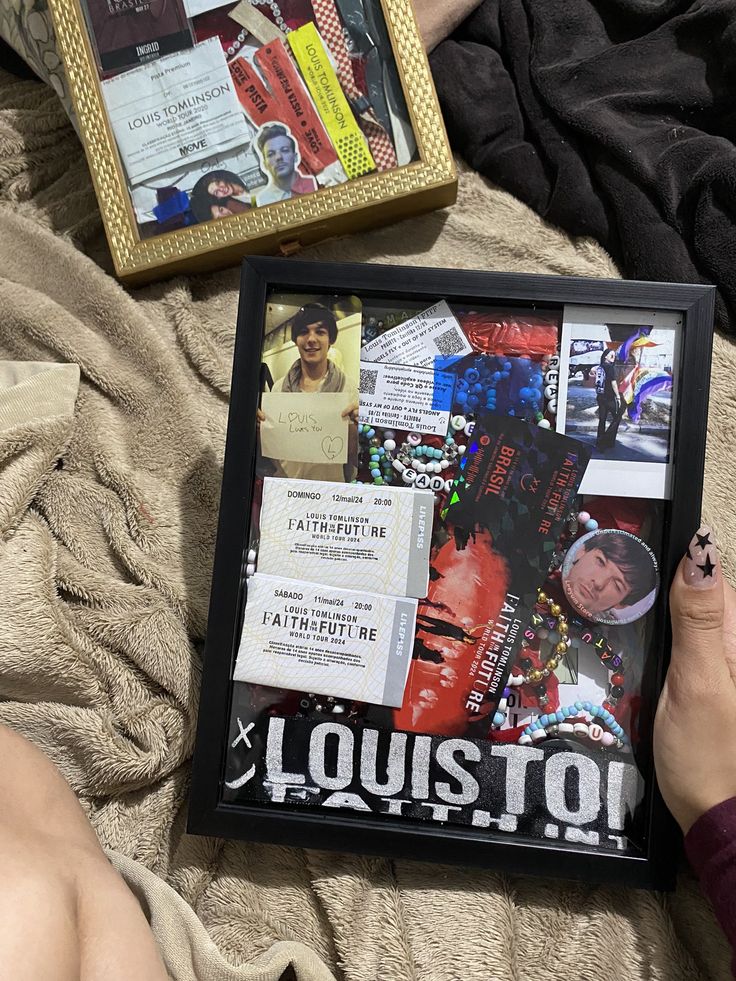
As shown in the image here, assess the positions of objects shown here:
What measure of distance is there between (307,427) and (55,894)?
38 centimetres

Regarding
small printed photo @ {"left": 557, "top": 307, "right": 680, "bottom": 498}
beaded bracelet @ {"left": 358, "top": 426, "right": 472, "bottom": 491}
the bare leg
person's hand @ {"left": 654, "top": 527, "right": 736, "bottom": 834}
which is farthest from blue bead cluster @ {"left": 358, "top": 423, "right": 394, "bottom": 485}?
the bare leg

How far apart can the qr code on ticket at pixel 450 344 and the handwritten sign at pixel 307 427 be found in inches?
3.4

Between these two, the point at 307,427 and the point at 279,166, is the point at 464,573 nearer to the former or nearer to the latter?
the point at 307,427

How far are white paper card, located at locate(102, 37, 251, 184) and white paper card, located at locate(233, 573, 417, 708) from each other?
1.42 feet

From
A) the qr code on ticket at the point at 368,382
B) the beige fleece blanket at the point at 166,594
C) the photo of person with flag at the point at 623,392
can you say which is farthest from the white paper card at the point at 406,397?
the beige fleece blanket at the point at 166,594

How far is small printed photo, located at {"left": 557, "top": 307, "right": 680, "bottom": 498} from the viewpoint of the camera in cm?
63

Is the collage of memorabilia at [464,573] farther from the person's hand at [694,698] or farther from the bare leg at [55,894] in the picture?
the bare leg at [55,894]

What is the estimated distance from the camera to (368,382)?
2.15 feet

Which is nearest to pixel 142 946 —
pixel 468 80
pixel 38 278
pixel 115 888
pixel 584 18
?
pixel 115 888

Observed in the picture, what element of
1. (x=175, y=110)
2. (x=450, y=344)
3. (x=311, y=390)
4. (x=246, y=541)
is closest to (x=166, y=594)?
(x=246, y=541)

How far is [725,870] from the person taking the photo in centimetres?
61

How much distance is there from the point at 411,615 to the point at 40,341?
18.6 inches

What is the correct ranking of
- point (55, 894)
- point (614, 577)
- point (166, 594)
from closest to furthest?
point (55, 894), point (614, 577), point (166, 594)

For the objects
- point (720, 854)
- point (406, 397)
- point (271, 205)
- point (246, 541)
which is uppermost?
point (271, 205)
